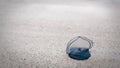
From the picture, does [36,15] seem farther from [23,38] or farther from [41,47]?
[41,47]

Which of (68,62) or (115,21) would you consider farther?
(115,21)

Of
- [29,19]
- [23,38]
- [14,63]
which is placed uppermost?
[29,19]

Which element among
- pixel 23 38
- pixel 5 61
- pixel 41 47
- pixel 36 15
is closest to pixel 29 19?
pixel 36 15

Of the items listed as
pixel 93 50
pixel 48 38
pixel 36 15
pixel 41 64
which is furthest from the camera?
pixel 36 15

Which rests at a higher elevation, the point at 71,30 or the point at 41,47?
the point at 71,30

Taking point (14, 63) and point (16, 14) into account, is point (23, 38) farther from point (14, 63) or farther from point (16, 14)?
point (16, 14)

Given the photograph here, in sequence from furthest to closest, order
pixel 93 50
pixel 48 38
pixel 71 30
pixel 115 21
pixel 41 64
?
pixel 115 21 → pixel 71 30 → pixel 48 38 → pixel 93 50 → pixel 41 64

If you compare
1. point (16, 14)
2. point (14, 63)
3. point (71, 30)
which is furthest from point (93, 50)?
point (16, 14)
